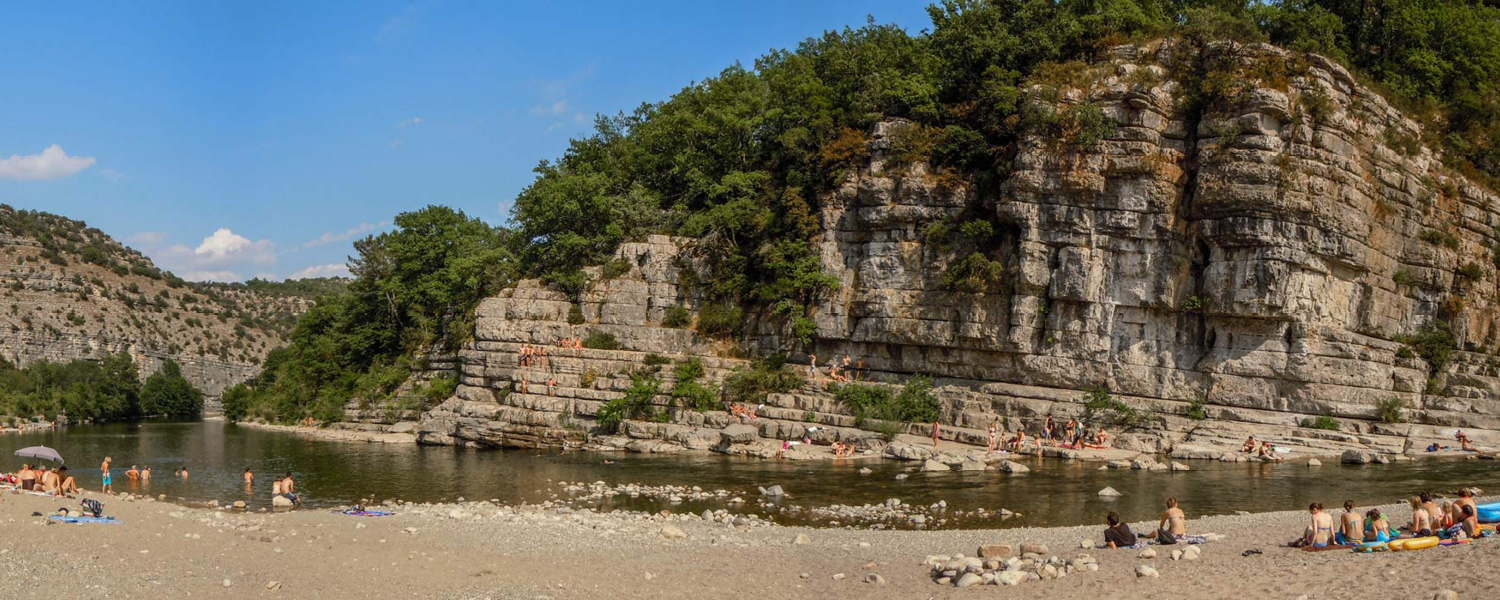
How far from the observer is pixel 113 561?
1485cm

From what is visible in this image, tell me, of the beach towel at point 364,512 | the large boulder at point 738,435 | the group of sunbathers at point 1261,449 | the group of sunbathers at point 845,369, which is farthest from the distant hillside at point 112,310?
the group of sunbathers at point 1261,449

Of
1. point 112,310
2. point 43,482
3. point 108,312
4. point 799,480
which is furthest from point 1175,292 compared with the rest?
point 112,310

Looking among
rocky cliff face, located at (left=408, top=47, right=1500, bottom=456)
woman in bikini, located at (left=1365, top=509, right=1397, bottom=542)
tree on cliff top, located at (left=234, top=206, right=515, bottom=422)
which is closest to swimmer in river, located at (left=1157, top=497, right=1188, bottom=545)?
woman in bikini, located at (left=1365, top=509, right=1397, bottom=542)

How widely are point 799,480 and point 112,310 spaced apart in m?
87.5

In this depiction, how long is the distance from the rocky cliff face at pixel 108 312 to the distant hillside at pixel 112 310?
0.35ft

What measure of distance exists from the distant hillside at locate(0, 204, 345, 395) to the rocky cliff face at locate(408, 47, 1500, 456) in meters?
48.6

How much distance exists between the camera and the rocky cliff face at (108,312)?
270ft

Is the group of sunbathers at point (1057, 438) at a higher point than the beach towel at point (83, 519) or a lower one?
higher

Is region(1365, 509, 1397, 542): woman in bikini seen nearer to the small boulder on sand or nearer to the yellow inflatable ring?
the yellow inflatable ring

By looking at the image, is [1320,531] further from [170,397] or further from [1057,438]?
[170,397]

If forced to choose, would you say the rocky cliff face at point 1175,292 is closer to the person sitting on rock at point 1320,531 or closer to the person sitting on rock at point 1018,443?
the person sitting on rock at point 1018,443

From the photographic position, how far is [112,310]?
91938 millimetres

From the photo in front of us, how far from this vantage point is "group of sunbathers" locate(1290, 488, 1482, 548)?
1515 cm

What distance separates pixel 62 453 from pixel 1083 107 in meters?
42.2
